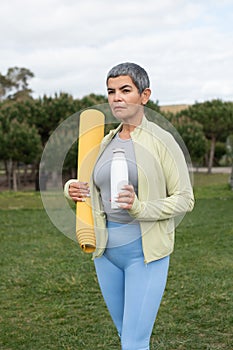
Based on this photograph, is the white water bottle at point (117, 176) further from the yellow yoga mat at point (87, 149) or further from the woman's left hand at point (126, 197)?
the yellow yoga mat at point (87, 149)

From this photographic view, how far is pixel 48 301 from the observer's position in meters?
5.52

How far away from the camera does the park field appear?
4.39 m

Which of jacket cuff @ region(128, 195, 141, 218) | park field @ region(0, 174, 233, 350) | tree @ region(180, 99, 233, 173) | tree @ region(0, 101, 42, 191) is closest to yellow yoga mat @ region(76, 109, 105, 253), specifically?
jacket cuff @ region(128, 195, 141, 218)

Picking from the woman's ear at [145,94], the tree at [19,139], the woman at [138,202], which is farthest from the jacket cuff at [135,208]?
the tree at [19,139]

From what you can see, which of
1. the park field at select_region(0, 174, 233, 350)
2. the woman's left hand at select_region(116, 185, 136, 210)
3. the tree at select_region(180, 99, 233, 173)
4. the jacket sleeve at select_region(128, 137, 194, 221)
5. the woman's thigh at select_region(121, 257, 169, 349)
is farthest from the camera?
the tree at select_region(180, 99, 233, 173)

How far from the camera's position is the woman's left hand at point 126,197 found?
7.74ft

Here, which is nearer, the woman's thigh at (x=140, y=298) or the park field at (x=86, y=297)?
the woman's thigh at (x=140, y=298)

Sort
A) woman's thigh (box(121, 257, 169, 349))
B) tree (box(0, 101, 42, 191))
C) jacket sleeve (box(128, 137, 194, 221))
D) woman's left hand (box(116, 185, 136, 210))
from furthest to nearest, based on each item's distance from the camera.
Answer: tree (box(0, 101, 42, 191))
woman's thigh (box(121, 257, 169, 349))
jacket sleeve (box(128, 137, 194, 221))
woman's left hand (box(116, 185, 136, 210))

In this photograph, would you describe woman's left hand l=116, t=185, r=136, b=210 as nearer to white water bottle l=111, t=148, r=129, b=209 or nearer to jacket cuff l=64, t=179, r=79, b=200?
white water bottle l=111, t=148, r=129, b=209

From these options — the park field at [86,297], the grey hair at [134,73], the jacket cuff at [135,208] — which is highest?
the grey hair at [134,73]

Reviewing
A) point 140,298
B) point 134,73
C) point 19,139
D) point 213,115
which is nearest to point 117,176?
point 134,73

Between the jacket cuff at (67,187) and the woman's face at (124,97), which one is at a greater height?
the woman's face at (124,97)

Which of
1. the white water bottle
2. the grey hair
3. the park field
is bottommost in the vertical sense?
the park field

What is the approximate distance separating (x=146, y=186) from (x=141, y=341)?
Result: 757 millimetres
